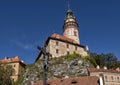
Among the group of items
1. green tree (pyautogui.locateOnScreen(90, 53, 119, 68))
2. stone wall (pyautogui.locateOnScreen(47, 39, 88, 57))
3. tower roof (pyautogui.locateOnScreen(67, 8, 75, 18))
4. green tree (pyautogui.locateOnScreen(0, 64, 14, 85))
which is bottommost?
green tree (pyautogui.locateOnScreen(0, 64, 14, 85))

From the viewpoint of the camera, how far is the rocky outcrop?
181 ft

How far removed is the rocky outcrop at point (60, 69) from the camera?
5512 cm

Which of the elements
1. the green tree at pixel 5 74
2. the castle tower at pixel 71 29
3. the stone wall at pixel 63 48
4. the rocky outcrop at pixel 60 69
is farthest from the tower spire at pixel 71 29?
the green tree at pixel 5 74

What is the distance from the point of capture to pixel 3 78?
58156 millimetres

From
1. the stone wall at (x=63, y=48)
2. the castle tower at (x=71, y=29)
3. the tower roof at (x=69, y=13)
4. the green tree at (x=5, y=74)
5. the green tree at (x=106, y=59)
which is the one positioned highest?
the tower roof at (x=69, y=13)

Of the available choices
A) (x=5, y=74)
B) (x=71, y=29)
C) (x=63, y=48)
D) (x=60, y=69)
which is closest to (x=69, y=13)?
(x=71, y=29)

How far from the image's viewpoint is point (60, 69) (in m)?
57.0

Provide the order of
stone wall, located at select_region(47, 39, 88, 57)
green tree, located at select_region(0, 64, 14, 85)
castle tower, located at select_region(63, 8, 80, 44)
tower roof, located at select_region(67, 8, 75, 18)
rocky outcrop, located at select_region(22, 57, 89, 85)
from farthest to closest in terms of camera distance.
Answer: tower roof, located at select_region(67, 8, 75, 18) < castle tower, located at select_region(63, 8, 80, 44) < stone wall, located at select_region(47, 39, 88, 57) < green tree, located at select_region(0, 64, 14, 85) < rocky outcrop, located at select_region(22, 57, 89, 85)

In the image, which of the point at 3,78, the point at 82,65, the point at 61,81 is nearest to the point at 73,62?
the point at 82,65

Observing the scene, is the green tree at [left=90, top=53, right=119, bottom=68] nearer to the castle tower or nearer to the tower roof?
the castle tower

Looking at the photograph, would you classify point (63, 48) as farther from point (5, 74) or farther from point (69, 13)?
point (69, 13)

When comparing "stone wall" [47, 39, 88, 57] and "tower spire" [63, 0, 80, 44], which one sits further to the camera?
"tower spire" [63, 0, 80, 44]

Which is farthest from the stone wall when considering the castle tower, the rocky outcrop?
the castle tower

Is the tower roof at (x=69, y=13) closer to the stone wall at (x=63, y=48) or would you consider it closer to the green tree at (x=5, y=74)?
the stone wall at (x=63, y=48)
